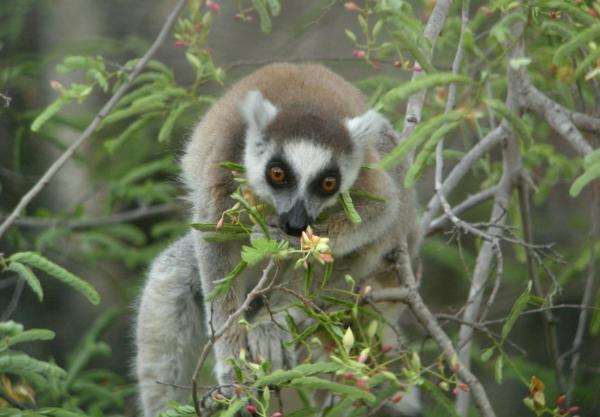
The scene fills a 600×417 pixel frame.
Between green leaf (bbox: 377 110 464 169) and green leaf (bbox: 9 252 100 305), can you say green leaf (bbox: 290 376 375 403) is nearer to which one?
green leaf (bbox: 377 110 464 169)

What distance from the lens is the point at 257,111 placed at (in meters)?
4.13

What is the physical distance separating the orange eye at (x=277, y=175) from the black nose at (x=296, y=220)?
0.18m

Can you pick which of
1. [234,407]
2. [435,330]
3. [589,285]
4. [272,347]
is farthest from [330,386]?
[589,285]

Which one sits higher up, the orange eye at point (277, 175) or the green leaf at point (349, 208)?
the green leaf at point (349, 208)

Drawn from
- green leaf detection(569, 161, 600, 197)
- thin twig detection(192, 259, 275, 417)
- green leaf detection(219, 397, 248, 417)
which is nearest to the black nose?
thin twig detection(192, 259, 275, 417)

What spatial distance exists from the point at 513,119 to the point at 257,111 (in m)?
1.36

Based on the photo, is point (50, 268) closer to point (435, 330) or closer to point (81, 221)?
point (435, 330)

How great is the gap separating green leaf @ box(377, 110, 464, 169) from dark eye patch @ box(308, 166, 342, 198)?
3.26 ft

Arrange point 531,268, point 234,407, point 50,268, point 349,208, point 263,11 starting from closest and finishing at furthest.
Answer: point 234,407 < point 349,208 < point 50,268 < point 263,11 < point 531,268

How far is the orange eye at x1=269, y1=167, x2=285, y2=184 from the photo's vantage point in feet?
12.9

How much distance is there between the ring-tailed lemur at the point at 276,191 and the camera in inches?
157

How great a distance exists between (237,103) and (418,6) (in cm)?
223

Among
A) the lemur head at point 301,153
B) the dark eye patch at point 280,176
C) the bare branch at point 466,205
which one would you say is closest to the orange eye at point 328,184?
the lemur head at point 301,153

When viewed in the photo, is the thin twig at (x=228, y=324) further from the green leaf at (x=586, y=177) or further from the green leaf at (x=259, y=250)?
the green leaf at (x=586, y=177)
